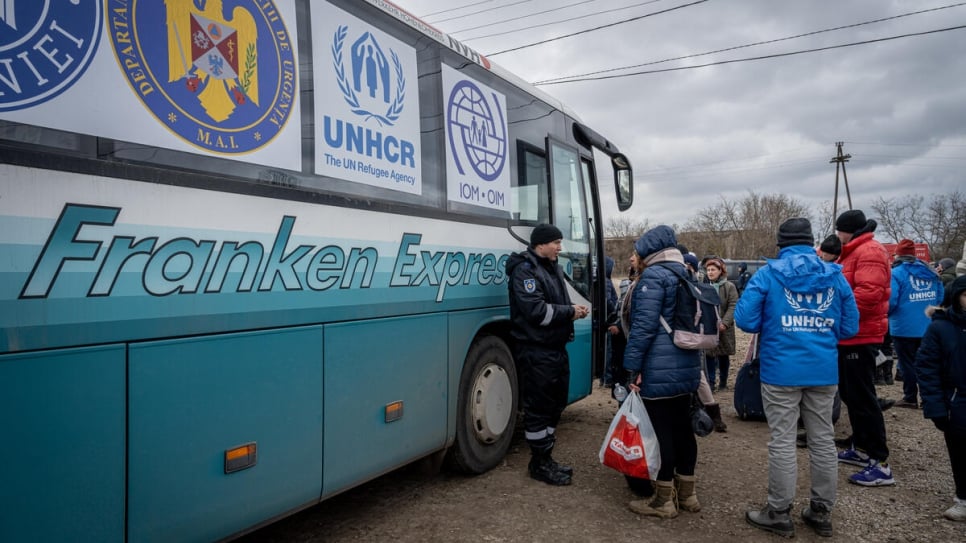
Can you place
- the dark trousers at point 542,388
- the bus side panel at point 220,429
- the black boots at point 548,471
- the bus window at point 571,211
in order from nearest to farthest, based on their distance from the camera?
the bus side panel at point 220,429
the dark trousers at point 542,388
the black boots at point 548,471
the bus window at point 571,211

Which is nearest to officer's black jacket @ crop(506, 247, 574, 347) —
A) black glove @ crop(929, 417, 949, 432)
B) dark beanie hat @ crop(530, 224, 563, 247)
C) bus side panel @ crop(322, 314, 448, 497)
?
dark beanie hat @ crop(530, 224, 563, 247)

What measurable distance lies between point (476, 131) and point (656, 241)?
1.56 metres

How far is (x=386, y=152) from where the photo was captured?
3.47 meters

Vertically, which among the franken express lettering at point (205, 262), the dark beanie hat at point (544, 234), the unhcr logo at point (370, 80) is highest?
the unhcr logo at point (370, 80)

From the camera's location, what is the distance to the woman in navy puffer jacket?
379 cm

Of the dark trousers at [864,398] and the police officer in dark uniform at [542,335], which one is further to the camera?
the dark trousers at [864,398]

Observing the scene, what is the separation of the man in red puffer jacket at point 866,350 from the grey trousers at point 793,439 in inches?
48.0

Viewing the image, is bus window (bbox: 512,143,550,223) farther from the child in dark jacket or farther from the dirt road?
the child in dark jacket

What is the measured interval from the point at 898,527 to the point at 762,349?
1559mm

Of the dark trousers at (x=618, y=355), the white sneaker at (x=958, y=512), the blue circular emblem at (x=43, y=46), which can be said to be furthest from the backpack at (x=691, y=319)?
the blue circular emblem at (x=43, y=46)

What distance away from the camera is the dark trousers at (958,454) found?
12.3 ft

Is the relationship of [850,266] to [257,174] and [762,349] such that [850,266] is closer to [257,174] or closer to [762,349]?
[762,349]

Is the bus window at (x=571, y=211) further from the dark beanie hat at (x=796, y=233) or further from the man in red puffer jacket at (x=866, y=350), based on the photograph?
the man in red puffer jacket at (x=866, y=350)

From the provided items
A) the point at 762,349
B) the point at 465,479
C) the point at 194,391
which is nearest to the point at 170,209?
the point at 194,391
